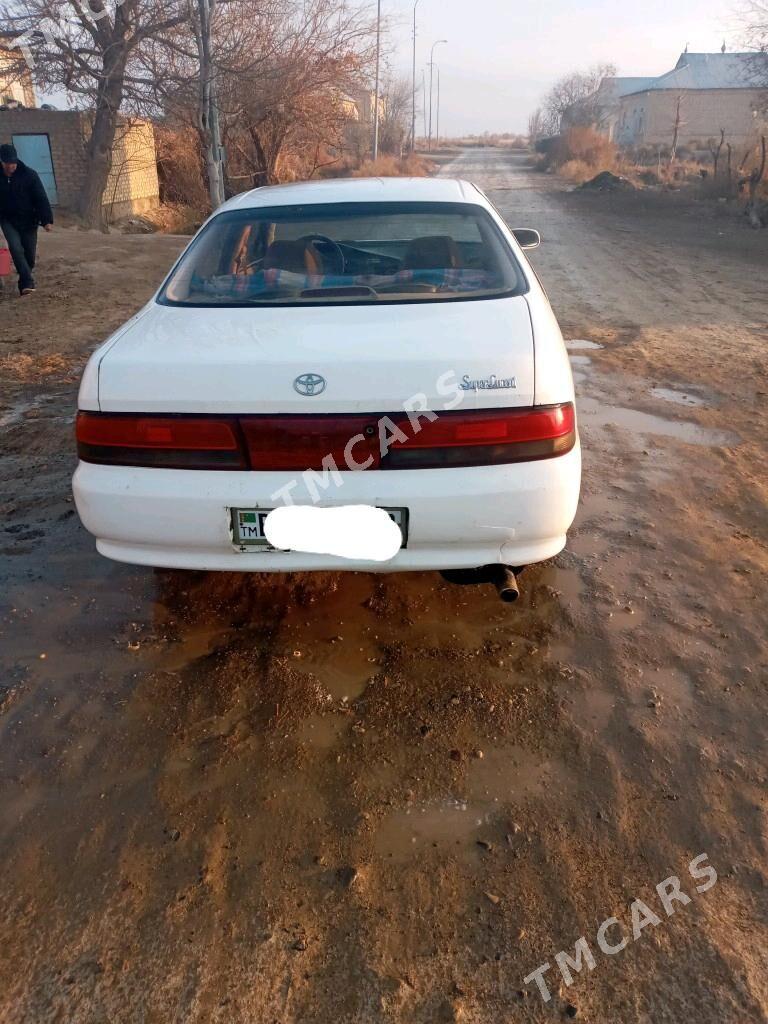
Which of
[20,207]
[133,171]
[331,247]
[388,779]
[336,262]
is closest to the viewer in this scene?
[388,779]

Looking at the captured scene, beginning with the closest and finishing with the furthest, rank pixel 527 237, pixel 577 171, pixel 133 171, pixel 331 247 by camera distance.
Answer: pixel 331 247 < pixel 527 237 < pixel 133 171 < pixel 577 171

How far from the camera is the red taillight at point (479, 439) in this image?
7.46 ft

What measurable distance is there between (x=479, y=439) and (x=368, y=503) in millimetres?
393

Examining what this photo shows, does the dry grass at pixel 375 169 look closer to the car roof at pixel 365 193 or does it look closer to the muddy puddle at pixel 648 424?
the muddy puddle at pixel 648 424

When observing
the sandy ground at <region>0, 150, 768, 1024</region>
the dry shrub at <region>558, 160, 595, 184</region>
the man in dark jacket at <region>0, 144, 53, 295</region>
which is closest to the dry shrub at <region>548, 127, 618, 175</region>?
the dry shrub at <region>558, 160, 595, 184</region>

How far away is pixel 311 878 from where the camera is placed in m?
1.87

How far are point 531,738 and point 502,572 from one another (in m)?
0.56

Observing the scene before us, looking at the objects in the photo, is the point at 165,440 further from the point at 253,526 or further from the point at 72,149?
the point at 72,149

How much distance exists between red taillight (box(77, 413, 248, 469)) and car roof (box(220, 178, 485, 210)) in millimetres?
1619

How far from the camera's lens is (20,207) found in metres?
8.45

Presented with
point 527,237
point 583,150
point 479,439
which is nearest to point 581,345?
point 527,237

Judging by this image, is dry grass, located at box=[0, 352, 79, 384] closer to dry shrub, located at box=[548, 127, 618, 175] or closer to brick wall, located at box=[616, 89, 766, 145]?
dry shrub, located at box=[548, 127, 618, 175]

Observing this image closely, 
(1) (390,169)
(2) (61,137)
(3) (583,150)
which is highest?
(2) (61,137)

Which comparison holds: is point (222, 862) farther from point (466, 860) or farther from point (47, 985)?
point (466, 860)
